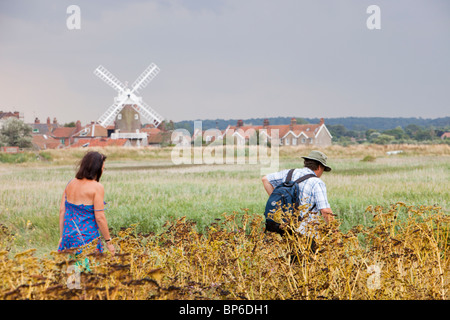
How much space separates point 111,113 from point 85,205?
54771mm

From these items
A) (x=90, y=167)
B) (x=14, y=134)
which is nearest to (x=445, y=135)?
(x=14, y=134)

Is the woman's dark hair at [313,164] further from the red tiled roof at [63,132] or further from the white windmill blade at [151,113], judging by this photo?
the red tiled roof at [63,132]

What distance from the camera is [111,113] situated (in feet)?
191

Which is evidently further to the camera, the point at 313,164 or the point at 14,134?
the point at 14,134

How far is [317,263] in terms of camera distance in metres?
4.67

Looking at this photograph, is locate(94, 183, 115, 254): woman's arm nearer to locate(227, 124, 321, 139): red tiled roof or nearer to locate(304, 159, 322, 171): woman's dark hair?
locate(304, 159, 322, 171): woman's dark hair

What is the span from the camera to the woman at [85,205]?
17.0 ft

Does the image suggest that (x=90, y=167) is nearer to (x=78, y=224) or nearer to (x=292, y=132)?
(x=78, y=224)

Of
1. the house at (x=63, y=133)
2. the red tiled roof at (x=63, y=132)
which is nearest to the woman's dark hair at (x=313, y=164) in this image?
the house at (x=63, y=133)

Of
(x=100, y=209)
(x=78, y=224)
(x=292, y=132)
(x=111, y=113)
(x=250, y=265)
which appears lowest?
(x=250, y=265)

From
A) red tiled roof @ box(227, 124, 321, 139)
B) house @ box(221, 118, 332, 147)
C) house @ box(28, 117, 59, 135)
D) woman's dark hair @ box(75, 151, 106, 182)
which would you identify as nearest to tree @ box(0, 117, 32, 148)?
house @ box(221, 118, 332, 147)

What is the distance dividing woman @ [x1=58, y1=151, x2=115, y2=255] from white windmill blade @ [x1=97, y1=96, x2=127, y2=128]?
2105 inches

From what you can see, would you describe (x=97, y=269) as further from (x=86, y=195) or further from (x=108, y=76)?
(x=108, y=76)
